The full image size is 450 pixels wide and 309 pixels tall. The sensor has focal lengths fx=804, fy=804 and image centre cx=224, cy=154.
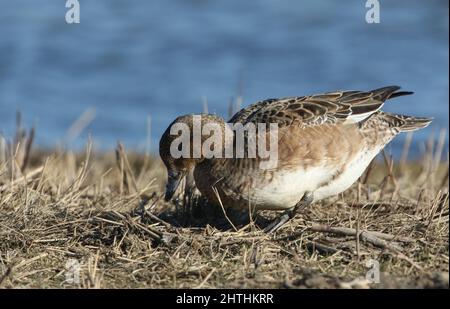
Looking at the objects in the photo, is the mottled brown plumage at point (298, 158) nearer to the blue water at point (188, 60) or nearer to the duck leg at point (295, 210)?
the duck leg at point (295, 210)

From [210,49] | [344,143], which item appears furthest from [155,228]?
[210,49]

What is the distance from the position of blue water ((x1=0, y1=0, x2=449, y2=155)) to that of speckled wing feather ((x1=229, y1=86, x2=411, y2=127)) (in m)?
5.97

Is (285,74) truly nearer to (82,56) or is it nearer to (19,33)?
(82,56)

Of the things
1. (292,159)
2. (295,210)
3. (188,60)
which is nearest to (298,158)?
(292,159)

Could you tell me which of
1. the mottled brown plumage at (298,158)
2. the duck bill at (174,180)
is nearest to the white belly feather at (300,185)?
the mottled brown plumage at (298,158)

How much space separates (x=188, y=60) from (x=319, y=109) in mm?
9896

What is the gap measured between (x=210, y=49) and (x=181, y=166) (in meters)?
10.3

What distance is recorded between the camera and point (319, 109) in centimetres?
510

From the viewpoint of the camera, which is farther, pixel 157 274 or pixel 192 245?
pixel 192 245

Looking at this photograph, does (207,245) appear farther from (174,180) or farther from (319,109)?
(319,109)

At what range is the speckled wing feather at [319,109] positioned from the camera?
5.01m

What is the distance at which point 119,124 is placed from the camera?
41.1ft

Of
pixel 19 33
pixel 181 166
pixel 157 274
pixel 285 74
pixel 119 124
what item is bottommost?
pixel 157 274

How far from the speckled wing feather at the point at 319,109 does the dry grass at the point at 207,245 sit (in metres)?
0.60
